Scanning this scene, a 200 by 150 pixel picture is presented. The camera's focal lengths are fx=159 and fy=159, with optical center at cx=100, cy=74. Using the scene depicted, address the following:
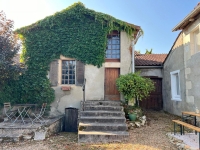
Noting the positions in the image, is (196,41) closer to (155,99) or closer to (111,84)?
(111,84)

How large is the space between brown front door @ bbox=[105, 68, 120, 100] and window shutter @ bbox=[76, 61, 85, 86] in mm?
1459

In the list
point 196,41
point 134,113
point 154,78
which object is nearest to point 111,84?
point 134,113

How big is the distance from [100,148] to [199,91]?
4.92 metres

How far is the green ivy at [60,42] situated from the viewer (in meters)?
9.47

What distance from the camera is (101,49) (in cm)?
955

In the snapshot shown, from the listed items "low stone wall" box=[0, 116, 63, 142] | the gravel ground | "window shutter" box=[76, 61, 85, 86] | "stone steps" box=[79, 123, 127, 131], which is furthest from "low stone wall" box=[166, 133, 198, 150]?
"window shutter" box=[76, 61, 85, 86]

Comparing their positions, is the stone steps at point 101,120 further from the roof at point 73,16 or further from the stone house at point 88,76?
the roof at point 73,16

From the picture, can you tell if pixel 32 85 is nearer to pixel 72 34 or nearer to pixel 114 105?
pixel 72 34

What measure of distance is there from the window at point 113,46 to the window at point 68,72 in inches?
89.0

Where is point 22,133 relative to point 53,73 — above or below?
below

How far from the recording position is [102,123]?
6848 millimetres

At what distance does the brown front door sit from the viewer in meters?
9.62

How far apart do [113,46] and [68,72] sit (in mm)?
3250

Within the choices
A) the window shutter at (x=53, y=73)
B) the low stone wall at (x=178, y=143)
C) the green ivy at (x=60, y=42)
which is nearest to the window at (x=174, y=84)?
the green ivy at (x=60, y=42)
